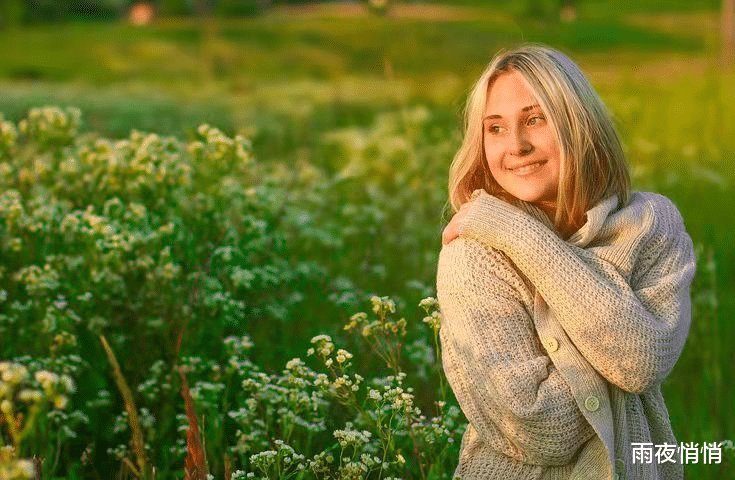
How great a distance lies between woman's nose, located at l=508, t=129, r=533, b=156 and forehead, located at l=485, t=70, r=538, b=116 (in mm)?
58

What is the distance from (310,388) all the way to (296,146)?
7.14m

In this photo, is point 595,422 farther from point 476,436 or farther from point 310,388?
point 310,388

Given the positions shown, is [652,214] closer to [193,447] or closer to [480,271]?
[480,271]

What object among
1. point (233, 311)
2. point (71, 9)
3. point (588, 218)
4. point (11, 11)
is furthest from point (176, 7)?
point (588, 218)

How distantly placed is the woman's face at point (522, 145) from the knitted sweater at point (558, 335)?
0.09 metres

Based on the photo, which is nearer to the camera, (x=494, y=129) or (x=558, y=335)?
(x=558, y=335)

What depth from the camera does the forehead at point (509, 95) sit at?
108 inches

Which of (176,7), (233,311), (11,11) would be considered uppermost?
(11,11)

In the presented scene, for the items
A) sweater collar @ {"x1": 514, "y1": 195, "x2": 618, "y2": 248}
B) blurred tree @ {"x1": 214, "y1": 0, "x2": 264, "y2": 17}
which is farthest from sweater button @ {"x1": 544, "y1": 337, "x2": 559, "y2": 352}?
blurred tree @ {"x1": 214, "y1": 0, "x2": 264, "y2": 17}

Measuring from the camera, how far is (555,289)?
2533 millimetres

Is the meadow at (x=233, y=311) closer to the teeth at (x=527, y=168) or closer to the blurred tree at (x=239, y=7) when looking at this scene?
the teeth at (x=527, y=168)

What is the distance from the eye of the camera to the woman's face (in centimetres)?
273

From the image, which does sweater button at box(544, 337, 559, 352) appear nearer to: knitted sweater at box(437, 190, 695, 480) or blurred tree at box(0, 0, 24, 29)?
knitted sweater at box(437, 190, 695, 480)

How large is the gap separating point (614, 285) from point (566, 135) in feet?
1.31
